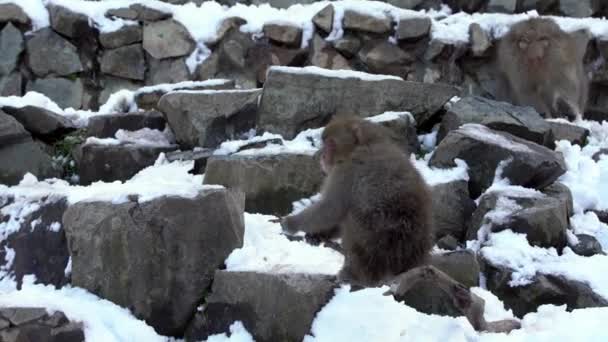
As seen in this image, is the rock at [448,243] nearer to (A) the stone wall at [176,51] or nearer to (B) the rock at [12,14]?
(A) the stone wall at [176,51]

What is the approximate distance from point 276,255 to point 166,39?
4738mm

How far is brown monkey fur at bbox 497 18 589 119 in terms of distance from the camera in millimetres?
7754

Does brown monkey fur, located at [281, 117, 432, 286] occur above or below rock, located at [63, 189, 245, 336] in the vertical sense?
above

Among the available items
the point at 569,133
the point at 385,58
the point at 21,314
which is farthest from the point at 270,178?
the point at 385,58

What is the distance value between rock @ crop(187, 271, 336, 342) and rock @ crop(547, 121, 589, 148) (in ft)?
13.6

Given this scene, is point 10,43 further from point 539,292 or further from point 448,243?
point 539,292

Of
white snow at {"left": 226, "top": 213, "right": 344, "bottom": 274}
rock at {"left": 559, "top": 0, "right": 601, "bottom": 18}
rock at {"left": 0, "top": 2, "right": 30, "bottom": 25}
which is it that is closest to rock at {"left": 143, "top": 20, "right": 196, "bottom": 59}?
rock at {"left": 0, "top": 2, "right": 30, "bottom": 25}

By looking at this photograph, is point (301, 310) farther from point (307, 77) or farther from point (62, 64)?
point (62, 64)

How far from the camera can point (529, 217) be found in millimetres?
4648

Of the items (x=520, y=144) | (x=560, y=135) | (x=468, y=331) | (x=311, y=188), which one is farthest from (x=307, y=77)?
(x=468, y=331)

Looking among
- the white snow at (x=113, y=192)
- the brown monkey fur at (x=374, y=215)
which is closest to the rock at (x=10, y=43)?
the white snow at (x=113, y=192)

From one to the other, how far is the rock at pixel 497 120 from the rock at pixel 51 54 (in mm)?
3976

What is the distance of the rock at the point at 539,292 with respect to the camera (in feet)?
13.5

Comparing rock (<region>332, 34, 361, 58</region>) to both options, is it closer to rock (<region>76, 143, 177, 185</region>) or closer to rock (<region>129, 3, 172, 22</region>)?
rock (<region>129, 3, 172, 22</region>)
